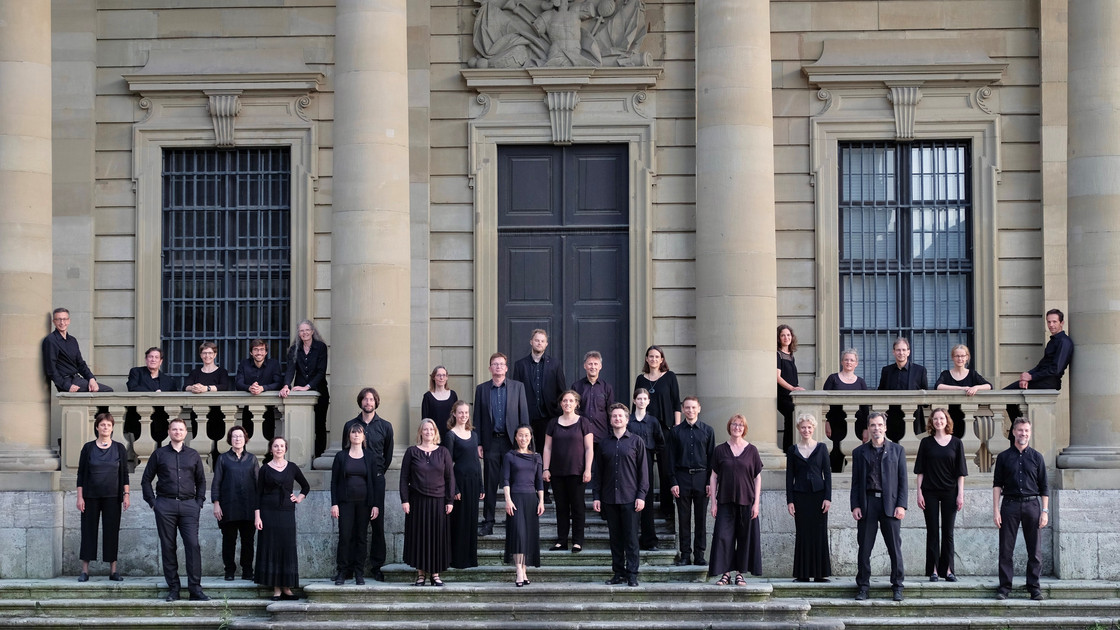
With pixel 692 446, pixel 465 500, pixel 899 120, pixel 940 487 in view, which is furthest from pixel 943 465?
pixel 899 120

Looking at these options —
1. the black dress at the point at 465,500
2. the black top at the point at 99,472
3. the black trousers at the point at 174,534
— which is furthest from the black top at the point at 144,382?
the black dress at the point at 465,500

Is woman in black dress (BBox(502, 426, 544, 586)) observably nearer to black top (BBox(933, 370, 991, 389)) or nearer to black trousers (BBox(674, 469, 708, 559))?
black trousers (BBox(674, 469, 708, 559))

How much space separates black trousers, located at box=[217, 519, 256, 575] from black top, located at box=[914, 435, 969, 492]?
286 inches

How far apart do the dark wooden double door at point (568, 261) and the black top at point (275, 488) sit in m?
4.86

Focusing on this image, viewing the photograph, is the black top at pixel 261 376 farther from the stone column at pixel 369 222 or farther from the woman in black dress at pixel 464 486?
the woman in black dress at pixel 464 486

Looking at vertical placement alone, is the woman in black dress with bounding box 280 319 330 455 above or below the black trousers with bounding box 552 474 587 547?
above

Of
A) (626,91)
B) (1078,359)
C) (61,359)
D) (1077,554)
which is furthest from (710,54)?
(61,359)

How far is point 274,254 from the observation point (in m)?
20.5

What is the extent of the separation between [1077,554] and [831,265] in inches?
201

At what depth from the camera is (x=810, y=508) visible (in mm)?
16281

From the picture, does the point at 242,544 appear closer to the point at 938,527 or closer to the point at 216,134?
the point at 216,134

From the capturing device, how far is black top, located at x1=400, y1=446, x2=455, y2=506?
623 inches

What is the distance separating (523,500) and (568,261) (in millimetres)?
5260

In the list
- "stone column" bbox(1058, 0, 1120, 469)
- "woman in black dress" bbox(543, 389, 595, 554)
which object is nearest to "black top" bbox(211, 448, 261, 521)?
"woman in black dress" bbox(543, 389, 595, 554)
